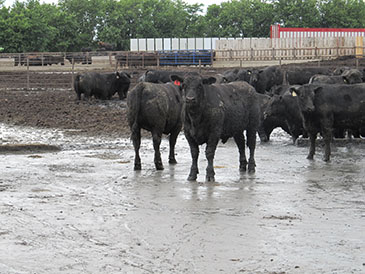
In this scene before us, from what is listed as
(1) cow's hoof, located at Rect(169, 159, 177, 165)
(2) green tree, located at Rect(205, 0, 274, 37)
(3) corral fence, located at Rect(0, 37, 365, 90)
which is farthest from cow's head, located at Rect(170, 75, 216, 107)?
(2) green tree, located at Rect(205, 0, 274, 37)

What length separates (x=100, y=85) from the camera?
973 inches

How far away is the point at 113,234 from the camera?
23.9 feet

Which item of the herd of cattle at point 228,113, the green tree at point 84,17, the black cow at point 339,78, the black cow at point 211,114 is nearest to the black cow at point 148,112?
the herd of cattle at point 228,113

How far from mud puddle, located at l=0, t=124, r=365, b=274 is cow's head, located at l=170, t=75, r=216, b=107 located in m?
1.25

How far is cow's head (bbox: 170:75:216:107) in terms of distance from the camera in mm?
10398

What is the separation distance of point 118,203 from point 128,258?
2.59 meters

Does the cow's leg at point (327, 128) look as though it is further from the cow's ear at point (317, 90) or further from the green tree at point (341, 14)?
the green tree at point (341, 14)

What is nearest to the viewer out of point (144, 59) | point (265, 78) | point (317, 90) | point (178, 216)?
point (178, 216)

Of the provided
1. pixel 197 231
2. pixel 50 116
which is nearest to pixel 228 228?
pixel 197 231

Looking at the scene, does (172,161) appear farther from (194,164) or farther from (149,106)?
(194,164)

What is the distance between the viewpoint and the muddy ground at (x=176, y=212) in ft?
20.8

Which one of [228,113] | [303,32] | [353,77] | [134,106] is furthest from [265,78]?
[303,32]

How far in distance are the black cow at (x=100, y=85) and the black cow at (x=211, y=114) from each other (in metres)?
13.1

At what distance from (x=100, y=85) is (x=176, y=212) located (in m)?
16.8
